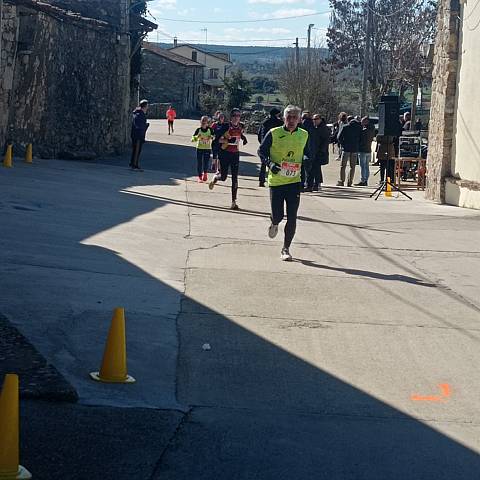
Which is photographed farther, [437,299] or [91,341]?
[437,299]

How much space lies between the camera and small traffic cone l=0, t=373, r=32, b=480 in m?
4.72

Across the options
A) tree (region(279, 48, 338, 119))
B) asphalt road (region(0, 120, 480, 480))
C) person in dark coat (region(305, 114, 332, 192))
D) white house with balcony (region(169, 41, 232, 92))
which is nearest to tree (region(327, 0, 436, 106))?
tree (region(279, 48, 338, 119))

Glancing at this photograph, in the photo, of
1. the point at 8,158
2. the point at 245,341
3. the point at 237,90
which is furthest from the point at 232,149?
the point at 237,90

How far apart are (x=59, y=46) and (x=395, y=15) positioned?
34.4 metres

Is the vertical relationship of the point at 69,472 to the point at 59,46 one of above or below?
below

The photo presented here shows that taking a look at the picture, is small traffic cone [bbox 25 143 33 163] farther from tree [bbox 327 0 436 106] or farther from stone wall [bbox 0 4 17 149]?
tree [bbox 327 0 436 106]

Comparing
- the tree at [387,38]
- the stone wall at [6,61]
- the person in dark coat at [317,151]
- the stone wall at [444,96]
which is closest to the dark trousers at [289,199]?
the stone wall at [444,96]

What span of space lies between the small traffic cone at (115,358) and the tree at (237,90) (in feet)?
213

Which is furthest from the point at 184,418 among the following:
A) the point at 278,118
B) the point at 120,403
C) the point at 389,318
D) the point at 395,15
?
the point at 395,15

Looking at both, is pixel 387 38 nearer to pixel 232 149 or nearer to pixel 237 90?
pixel 237 90

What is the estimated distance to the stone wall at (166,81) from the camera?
3278 inches

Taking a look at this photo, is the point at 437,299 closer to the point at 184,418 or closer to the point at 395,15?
the point at 184,418

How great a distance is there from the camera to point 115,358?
6684 millimetres

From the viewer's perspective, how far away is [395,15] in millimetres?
56250
